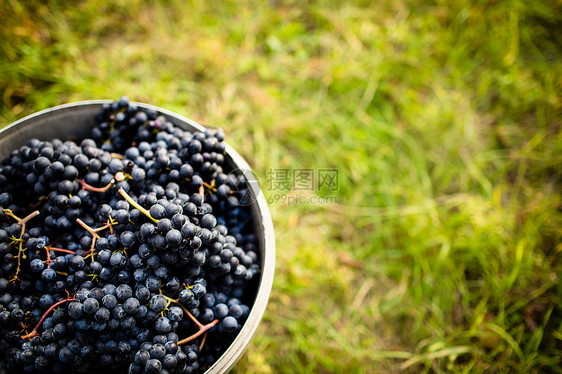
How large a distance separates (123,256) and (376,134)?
6.47 ft

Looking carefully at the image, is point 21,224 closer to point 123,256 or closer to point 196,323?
point 123,256

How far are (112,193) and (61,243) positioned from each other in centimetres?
23

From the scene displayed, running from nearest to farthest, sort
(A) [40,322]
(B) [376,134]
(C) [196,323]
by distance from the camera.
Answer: (A) [40,322] → (C) [196,323] → (B) [376,134]

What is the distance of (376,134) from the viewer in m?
2.49

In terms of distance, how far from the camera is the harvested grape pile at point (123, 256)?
1005 mm

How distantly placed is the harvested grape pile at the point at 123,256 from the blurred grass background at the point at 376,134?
791 mm

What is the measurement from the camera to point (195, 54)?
98.7 inches

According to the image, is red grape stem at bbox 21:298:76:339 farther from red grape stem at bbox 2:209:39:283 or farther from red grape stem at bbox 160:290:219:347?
red grape stem at bbox 160:290:219:347

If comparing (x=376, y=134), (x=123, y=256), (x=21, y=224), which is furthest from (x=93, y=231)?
(x=376, y=134)

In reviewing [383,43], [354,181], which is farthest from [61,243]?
[383,43]

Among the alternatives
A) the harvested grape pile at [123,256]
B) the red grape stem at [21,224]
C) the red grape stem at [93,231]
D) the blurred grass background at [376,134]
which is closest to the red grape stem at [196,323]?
the harvested grape pile at [123,256]

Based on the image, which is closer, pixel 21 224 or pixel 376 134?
pixel 21 224

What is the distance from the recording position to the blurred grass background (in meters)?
1.95

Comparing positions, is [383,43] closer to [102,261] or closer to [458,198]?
[458,198]
